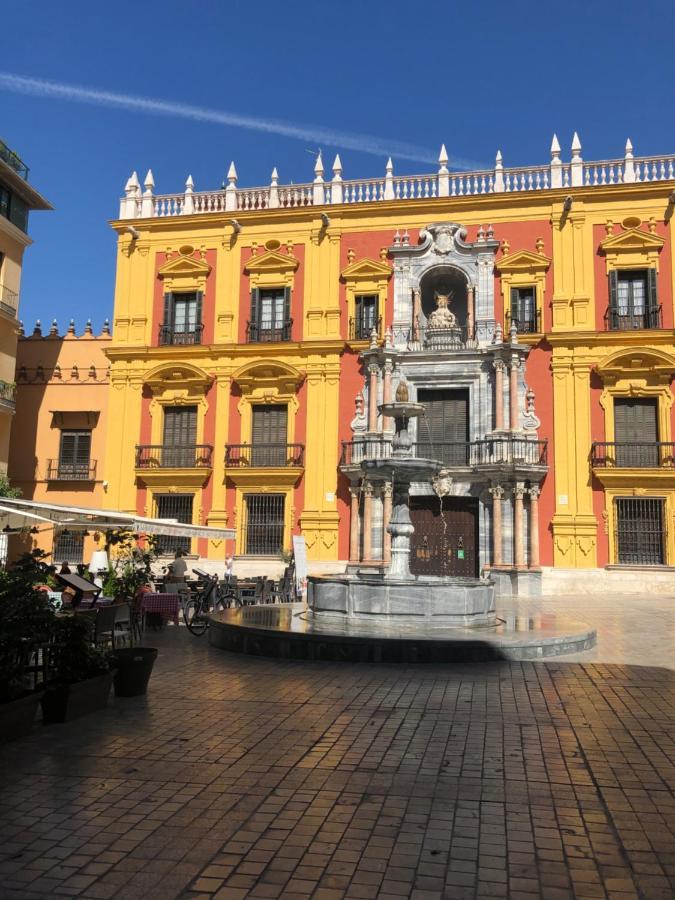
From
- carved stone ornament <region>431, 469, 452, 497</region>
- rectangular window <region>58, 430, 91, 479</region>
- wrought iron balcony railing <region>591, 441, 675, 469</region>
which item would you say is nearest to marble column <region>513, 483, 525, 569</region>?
carved stone ornament <region>431, 469, 452, 497</region>

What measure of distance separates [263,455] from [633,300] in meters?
12.0

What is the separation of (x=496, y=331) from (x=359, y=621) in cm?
1400

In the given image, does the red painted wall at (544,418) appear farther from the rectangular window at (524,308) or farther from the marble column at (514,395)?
the rectangular window at (524,308)

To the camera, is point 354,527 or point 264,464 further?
point 264,464

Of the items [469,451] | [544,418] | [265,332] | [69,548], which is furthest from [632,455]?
[69,548]

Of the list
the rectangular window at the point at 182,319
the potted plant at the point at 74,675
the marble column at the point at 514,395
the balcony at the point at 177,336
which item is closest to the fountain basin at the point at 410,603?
the potted plant at the point at 74,675

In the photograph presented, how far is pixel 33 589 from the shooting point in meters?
6.25

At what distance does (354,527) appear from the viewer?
22.8 m

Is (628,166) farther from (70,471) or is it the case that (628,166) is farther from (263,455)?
(70,471)

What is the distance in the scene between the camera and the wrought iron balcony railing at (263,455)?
78.0ft

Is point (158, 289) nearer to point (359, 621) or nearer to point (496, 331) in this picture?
point (496, 331)

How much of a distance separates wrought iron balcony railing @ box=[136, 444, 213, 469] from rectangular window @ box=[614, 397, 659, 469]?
12.3 metres

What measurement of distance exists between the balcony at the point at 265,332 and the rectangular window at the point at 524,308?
22.8ft

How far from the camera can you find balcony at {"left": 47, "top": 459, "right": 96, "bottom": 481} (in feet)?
82.8
